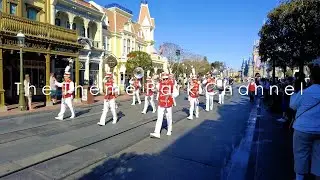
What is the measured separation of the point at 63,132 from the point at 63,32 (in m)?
11.6

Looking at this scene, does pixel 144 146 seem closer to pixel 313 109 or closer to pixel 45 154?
pixel 45 154

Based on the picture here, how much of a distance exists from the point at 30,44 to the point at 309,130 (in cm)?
1585

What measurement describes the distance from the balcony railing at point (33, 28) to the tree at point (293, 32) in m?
12.1

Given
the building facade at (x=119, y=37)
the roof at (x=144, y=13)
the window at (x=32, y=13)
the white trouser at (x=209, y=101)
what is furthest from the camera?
the roof at (x=144, y=13)

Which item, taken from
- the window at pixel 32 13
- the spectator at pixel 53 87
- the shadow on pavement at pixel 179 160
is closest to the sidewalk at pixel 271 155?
the shadow on pavement at pixel 179 160

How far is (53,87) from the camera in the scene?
19.0 meters

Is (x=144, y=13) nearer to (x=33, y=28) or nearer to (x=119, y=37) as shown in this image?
(x=119, y=37)

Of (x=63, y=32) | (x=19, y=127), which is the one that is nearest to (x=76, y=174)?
(x=19, y=127)

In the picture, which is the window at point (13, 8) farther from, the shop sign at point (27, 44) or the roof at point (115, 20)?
the roof at point (115, 20)

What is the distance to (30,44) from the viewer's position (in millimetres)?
17172

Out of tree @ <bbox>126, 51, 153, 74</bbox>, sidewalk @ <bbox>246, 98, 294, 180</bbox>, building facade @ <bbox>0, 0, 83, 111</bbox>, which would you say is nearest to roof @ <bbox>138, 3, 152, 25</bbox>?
tree @ <bbox>126, 51, 153, 74</bbox>

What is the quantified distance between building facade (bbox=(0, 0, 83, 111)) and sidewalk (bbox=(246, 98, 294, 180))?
477 inches

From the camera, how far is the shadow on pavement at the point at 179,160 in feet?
19.1

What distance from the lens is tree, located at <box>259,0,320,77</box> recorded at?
42.7 ft
